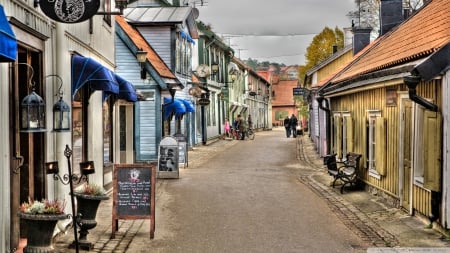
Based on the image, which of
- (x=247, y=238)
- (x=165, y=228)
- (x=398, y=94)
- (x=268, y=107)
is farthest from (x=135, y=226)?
(x=268, y=107)

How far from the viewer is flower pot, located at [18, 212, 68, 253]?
21.8 feet

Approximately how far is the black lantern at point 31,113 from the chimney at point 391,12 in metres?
15.5

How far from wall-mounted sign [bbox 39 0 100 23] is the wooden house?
4842mm

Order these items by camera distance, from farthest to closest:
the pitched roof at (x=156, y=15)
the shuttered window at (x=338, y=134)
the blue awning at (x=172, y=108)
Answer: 1. the pitched roof at (x=156, y=15)
2. the blue awning at (x=172, y=108)
3. the shuttered window at (x=338, y=134)

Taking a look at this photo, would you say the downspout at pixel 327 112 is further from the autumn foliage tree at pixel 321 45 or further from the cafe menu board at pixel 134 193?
the autumn foliage tree at pixel 321 45

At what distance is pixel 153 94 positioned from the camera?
A: 73.3 feet

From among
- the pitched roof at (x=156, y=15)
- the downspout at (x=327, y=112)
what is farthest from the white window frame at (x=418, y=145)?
the pitched roof at (x=156, y=15)

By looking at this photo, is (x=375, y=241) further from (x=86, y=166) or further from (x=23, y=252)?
(x=23, y=252)

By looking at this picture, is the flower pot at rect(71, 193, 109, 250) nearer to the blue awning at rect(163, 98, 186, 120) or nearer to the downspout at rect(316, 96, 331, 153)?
the downspout at rect(316, 96, 331, 153)

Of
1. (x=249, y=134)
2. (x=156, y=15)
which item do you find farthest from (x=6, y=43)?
(x=249, y=134)

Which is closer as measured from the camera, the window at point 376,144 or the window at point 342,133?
the window at point 376,144

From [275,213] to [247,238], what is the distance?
8.07ft

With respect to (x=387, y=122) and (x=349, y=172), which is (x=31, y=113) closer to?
(x=387, y=122)

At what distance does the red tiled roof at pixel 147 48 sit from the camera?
72.6 ft
